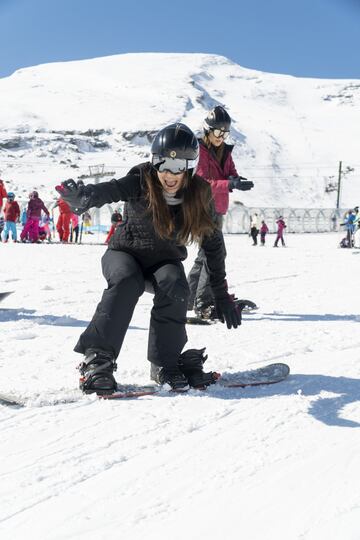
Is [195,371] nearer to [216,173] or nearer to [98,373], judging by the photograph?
[98,373]

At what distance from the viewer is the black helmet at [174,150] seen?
8.53 feet

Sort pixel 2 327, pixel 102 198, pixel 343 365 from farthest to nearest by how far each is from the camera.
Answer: pixel 2 327 < pixel 343 365 < pixel 102 198

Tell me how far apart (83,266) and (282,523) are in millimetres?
7802

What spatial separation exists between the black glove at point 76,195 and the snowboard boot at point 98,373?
2.08ft

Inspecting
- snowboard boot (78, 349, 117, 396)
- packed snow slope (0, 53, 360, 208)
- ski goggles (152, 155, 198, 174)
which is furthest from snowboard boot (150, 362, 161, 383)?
packed snow slope (0, 53, 360, 208)

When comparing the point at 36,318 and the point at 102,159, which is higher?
the point at 102,159

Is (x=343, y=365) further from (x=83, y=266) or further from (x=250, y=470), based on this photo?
(x=83, y=266)

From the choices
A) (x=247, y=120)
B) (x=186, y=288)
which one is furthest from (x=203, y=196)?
(x=247, y=120)

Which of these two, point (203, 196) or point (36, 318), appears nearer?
point (203, 196)

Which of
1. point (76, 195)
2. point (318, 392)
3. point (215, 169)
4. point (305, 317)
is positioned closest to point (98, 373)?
point (76, 195)

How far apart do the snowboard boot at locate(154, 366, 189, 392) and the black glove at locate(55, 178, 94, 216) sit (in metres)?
0.83

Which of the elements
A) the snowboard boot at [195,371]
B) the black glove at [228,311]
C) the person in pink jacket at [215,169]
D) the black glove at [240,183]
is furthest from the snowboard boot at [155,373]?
the black glove at [240,183]

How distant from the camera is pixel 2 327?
4.08 meters

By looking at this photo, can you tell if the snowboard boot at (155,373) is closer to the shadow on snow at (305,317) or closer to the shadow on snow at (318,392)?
the shadow on snow at (318,392)
